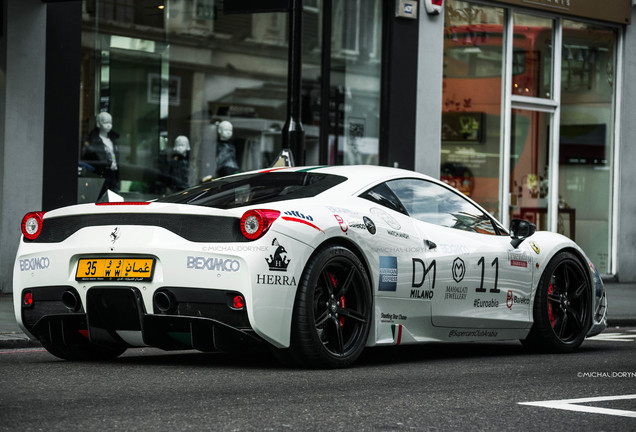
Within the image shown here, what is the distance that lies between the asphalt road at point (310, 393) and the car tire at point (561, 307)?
41cm

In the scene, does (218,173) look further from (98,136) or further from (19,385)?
(19,385)

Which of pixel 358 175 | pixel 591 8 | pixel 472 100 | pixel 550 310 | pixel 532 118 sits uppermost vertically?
pixel 591 8

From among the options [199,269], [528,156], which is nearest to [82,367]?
[199,269]

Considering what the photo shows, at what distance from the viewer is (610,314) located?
12984 millimetres

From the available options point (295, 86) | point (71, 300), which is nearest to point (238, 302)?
point (71, 300)

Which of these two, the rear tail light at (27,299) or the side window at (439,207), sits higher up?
the side window at (439,207)

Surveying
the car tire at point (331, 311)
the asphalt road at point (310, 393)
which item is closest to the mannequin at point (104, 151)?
the asphalt road at point (310, 393)

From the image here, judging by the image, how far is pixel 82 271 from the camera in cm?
648

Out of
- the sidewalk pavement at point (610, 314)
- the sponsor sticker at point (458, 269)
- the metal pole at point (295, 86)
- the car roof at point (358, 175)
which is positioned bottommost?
the sidewalk pavement at point (610, 314)

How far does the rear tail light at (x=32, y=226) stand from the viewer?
6.79 m

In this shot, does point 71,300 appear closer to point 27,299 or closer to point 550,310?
point 27,299

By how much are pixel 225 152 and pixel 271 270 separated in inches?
390

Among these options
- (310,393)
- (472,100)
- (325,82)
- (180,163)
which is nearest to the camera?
(310,393)

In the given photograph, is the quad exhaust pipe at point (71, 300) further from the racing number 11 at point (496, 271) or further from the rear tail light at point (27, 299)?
the racing number 11 at point (496, 271)
